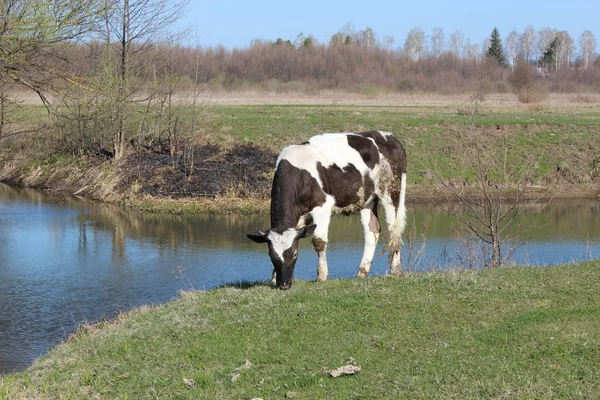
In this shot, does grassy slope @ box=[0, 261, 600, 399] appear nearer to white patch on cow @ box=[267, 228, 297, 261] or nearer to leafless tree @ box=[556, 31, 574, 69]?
white patch on cow @ box=[267, 228, 297, 261]

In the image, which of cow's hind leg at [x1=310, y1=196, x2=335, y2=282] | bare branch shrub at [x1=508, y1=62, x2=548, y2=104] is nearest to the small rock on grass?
cow's hind leg at [x1=310, y1=196, x2=335, y2=282]

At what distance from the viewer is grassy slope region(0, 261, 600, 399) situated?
7273 mm

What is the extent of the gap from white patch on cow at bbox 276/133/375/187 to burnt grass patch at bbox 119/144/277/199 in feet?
54.8

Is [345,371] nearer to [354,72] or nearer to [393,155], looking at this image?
[393,155]

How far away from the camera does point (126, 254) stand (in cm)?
2056

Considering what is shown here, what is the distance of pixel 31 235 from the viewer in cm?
2334

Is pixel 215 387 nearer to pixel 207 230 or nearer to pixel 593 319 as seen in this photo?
pixel 593 319

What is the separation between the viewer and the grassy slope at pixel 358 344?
727 centimetres

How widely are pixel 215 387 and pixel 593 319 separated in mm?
4591

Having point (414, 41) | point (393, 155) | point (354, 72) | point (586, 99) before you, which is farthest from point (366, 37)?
point (393, 155)

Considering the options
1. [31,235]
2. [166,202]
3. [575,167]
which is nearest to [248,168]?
[166,202]

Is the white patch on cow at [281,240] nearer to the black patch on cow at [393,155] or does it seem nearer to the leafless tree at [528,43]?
the black patch on cow at [393,155]

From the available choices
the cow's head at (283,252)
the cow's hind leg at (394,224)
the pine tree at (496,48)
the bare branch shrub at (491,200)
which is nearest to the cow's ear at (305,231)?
the cow's head at (283,252)

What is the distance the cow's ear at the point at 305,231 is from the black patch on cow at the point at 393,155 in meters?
2.49
